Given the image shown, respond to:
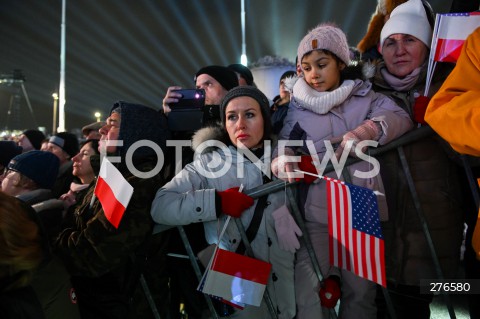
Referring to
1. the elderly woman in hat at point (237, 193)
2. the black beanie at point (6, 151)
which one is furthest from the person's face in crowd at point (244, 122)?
the black beanie at point (6, 151)

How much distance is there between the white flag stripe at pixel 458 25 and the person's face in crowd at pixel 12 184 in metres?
3.19

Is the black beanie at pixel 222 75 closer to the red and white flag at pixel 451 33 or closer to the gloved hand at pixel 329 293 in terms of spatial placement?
the red and white flag at pixel 451 33

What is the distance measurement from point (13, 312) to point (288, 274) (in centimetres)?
132

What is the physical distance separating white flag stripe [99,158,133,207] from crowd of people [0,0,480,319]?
0.54 ft

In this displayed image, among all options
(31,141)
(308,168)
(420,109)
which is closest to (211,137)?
(308,168)

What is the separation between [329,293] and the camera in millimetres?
2041

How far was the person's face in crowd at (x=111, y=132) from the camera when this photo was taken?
241 centimetres

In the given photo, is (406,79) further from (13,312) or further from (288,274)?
(13,312)

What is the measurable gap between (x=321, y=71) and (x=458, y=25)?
0.83 m

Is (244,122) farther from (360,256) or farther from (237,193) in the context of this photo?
(360,256)

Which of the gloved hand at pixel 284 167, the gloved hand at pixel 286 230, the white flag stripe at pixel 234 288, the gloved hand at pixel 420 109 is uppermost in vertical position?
the gloved hand at pixel 420 109

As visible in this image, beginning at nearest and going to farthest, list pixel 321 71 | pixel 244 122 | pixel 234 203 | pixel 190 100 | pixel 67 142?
pixel 234 203, pixel 244 122, pixel 321 71, pixel 190 100, pixel 67 142

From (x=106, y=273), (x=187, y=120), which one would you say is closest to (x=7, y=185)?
(x=106, y=273)

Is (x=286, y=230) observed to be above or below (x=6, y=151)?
below
